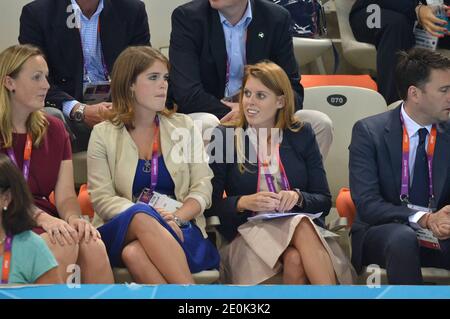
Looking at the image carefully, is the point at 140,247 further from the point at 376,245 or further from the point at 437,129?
the point at 437,129

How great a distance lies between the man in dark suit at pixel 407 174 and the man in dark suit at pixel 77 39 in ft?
4.06

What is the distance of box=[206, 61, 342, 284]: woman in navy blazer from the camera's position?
4.06 m

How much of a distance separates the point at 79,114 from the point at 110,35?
17.6 inches

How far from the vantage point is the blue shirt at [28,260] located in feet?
11.6

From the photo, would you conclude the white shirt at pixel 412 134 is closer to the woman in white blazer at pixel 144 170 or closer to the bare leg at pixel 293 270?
the bare leg at pixel 293 270

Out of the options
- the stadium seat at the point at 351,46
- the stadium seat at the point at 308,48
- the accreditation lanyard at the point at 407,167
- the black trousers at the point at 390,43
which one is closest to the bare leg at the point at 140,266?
the accreditation lanyard at the point at 407,167

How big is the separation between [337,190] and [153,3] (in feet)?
4.84

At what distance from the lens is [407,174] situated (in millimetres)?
4113

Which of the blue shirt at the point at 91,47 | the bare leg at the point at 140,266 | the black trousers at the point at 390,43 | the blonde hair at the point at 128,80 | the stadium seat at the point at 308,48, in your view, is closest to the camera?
the bare leg at the point at 140,266

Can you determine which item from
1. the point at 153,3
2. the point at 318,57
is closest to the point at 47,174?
the point at 153,3

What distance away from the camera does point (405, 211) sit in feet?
13.2

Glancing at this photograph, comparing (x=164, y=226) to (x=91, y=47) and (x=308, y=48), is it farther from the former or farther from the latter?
(x=308, y=48)

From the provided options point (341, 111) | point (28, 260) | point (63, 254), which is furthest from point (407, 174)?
point (28, 260)

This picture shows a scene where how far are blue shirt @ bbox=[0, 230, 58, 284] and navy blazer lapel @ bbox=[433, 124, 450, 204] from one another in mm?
1513
